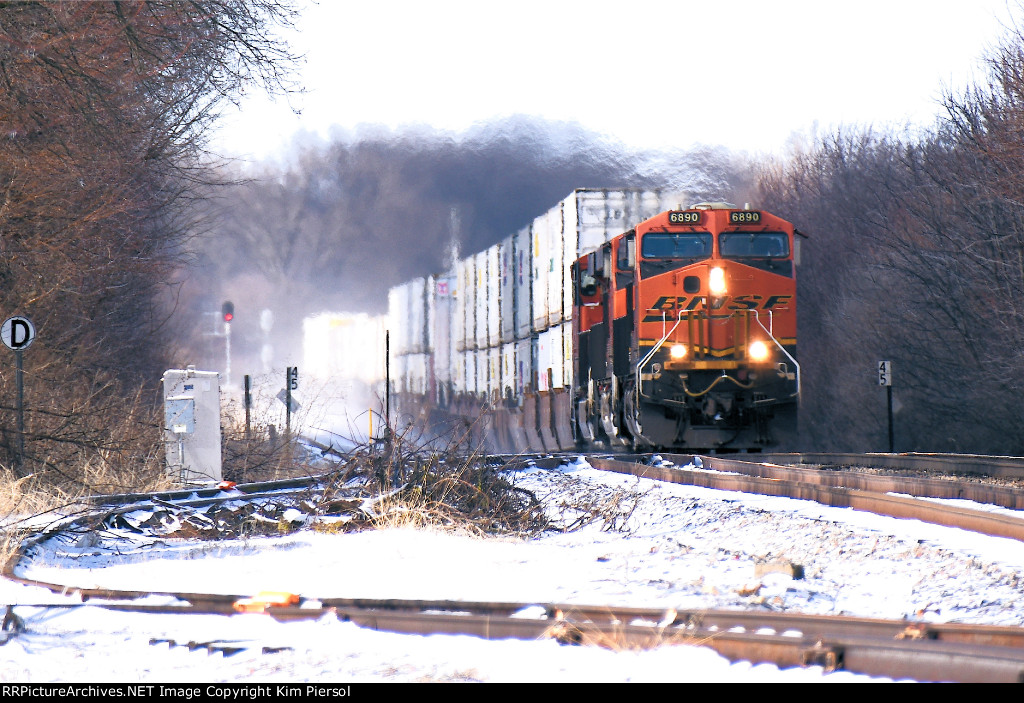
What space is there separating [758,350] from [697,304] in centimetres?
103

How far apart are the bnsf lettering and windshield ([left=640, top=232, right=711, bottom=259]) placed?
0.61 metres

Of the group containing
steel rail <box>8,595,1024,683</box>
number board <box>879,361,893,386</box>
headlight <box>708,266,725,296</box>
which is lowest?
steel rail <box>8,595,1024,683</box>

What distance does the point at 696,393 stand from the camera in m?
15.5

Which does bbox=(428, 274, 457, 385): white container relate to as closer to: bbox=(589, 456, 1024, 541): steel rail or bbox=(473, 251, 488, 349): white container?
bbox=(473, 251, 488, 349): white container

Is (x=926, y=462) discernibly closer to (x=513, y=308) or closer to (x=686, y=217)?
(x=686, y=217)

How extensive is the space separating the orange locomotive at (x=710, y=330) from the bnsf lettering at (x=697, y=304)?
0.04ft

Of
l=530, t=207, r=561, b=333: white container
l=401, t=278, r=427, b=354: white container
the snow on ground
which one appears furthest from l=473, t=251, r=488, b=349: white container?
the snow on ground

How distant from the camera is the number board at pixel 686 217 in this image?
627 inches

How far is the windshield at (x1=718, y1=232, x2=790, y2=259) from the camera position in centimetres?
1591

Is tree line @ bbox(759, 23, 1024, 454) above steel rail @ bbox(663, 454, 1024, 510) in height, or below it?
above

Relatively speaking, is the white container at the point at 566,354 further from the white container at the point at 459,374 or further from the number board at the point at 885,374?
the white container at the point at 459,374

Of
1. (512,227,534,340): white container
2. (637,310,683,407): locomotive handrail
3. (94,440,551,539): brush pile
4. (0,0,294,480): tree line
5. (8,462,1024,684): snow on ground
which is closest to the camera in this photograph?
(8,462,1024,684): snow on ground

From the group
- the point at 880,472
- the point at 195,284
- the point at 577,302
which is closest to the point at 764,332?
the point at 880,472

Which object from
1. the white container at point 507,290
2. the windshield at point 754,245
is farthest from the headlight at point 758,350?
the white container at point 507,290
